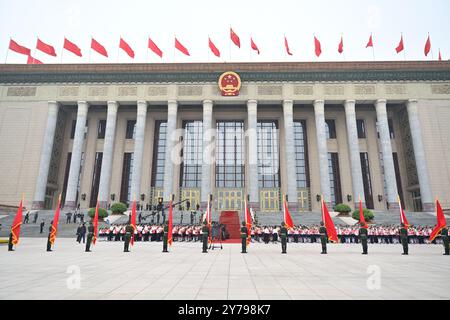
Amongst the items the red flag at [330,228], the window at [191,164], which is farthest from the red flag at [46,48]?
the red flag at [330,228]

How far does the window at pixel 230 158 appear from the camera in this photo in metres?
38.7

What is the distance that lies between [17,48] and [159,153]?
20.0m

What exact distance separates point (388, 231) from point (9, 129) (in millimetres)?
41536

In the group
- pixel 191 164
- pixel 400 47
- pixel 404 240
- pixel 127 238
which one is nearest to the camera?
pixel 404 240

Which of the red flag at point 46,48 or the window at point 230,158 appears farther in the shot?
the window at point 230,158

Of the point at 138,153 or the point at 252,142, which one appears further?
the point at 252,142

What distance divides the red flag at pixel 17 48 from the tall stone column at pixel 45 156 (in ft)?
19.8

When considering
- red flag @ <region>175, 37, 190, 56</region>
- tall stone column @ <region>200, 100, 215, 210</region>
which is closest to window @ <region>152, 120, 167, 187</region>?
tall stone column @ <region>200, 100, 215, 210</region>

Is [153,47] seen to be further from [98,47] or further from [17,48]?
[17,48]

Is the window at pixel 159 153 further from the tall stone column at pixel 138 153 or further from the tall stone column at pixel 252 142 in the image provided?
the tall stone column at pixel 252 142

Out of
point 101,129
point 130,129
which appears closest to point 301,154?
point 130,129

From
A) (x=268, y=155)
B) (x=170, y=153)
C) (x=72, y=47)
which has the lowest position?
(x=170, y=153)

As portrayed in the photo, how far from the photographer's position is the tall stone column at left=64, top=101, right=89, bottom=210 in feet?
110

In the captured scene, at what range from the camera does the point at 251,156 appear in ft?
116
